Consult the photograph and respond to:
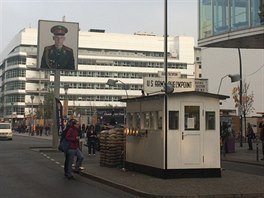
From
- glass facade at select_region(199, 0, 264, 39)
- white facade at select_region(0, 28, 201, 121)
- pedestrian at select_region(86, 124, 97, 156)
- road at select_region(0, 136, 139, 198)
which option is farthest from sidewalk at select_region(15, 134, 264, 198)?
white facade at select_region(0, 28, 201, 121)

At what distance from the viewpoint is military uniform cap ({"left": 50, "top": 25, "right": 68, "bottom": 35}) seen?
28905mm

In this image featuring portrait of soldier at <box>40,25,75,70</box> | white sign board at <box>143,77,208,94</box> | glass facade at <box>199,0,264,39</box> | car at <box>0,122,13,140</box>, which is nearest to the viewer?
white sign board at <box>143,77,208,94</box>

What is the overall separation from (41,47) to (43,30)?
1.06 m

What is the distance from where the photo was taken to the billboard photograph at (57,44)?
94.4ft

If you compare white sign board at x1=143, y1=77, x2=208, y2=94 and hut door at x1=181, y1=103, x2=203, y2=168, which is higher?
white sign board at x1=143, y1=77, x2=208, y2=94

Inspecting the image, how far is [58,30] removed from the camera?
95.3 feet

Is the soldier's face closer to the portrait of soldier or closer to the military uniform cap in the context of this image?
the portrait of soldier

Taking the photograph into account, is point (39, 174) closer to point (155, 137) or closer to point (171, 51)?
point (155, 137)

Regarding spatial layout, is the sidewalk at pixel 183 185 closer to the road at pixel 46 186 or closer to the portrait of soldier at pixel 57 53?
the road at pixel 46 186

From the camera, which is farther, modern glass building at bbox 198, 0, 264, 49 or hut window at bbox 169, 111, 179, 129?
modern glass building at bbox 198, 0, 264, 49

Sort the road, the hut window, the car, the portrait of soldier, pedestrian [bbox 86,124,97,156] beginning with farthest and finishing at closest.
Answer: the car, the portrait of soldier, pedestrian [bbox 86,124,97,156], the hut window, the road

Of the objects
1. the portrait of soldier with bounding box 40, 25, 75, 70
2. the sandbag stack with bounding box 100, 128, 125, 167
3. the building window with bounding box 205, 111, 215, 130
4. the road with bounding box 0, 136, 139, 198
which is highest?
the portrait of soldier with bounding box 40, 25, 75, 70

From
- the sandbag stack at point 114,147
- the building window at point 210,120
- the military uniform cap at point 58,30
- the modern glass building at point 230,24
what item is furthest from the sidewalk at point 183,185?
the military uniform cap at point 58,30

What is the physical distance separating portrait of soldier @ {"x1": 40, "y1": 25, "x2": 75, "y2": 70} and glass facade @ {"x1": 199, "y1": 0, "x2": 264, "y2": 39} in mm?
9020
